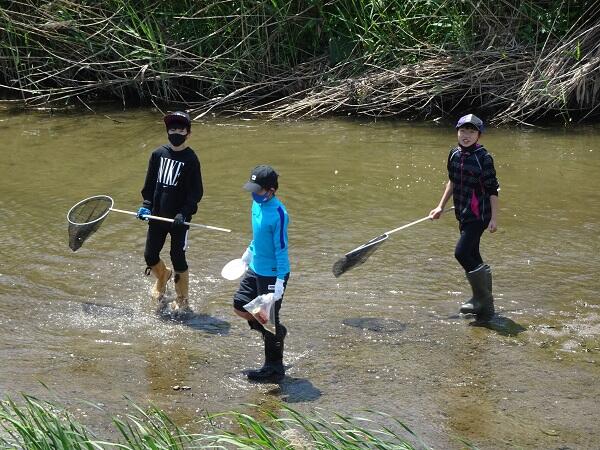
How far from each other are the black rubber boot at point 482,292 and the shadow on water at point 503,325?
6 centimetres

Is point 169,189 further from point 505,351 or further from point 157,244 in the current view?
point 505,351

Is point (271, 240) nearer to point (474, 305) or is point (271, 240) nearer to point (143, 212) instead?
point (143, 212)

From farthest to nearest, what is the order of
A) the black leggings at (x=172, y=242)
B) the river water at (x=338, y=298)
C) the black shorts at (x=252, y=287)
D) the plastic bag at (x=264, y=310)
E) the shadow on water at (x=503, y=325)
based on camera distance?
the black leggings at (x=172, y=242), the shadow on water at (x=503, y=325), the black shorts at (x=252, y=287), the plastic bag at (x=264, y=310), the river water at (x=338, y=298)

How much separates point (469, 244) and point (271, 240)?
176 centimetres

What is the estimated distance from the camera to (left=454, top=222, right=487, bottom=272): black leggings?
24.2 feet

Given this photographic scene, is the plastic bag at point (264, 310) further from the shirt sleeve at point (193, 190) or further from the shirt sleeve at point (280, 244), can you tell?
the shirt sleeve at point (193, 190)

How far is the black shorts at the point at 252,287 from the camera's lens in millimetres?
6379

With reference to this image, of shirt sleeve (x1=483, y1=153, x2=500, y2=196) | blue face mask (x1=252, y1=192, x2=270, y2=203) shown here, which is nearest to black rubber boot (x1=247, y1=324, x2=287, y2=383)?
blue face mask (x1=252, y1=192, x2=270, y2=203)

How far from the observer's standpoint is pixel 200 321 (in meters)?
7.37

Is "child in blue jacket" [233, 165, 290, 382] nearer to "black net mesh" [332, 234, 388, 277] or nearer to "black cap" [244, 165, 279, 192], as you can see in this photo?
"black cap" [244, 165, 279, 192]

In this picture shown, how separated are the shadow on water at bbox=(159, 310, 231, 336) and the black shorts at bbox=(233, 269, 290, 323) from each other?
719 millimetres

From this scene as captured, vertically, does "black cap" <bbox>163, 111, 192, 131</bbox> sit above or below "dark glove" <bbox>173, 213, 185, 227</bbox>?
above

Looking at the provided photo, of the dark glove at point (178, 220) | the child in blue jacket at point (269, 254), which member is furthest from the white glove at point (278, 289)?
the dark glove at point (178, 220)

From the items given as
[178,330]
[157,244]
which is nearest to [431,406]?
[178,330]
